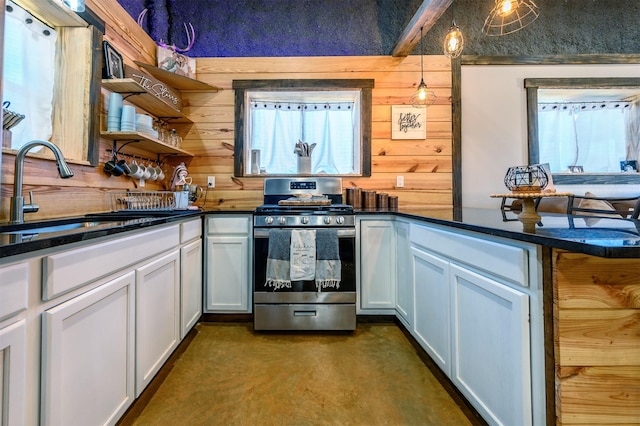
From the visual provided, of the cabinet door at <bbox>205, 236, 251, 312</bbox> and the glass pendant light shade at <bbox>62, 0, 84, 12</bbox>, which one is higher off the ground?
the glass pendant light shade at <bbox>62, 0, 84, 12</bbox>

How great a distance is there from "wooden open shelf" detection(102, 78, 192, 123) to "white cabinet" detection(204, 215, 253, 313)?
97cm

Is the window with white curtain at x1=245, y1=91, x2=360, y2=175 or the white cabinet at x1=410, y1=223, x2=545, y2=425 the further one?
the window with white curtain at x1=245, y1=91, x2=360, y2=175

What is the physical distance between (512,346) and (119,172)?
7.63 ft

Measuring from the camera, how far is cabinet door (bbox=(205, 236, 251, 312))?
7.27 feet

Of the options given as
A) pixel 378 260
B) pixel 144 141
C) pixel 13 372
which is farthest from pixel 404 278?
pixel 144 141

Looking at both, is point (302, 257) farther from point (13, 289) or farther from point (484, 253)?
point (13, 289)

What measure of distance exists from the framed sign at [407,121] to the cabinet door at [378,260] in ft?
3.56

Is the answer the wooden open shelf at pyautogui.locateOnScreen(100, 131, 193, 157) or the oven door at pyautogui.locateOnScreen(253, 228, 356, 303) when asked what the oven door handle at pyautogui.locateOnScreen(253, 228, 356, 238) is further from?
the wooden open shelf at pyautogui.locateOnScreen(100, 131, 193, 157)

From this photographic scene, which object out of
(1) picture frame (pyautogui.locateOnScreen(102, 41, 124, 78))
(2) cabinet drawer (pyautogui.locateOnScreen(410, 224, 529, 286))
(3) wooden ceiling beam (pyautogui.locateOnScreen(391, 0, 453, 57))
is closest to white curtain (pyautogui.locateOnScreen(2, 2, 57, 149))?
(1) picture frame (pyautogui.locateOnScreen(102, 41, 124, 78))

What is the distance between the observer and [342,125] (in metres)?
2.98

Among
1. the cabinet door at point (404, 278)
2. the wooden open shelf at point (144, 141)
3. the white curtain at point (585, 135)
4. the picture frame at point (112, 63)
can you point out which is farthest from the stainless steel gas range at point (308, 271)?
the white curtain at point (585, 135)

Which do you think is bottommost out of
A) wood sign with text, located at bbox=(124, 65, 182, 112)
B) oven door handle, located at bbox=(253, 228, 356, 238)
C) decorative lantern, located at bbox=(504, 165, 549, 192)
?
oven door handle, located at bbox=(253, 228, 356, 238)

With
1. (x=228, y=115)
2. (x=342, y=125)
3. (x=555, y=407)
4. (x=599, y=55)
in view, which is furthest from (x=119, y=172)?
(x=599, y=55)

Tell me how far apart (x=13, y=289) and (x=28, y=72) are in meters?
1.48
